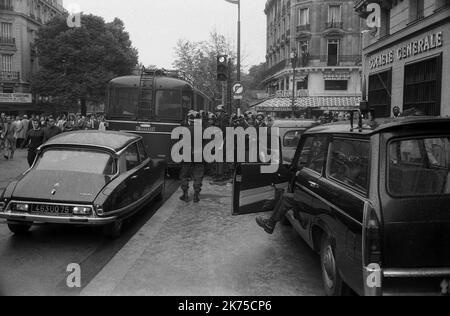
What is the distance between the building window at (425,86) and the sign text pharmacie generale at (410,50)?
0.39 m

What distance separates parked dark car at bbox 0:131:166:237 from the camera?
235 inches

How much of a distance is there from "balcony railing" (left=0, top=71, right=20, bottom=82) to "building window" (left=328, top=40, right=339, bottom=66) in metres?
31.8

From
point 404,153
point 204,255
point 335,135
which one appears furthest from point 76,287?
point 404,153

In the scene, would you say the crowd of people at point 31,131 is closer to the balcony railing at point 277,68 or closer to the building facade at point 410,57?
the building facade at point 410,57

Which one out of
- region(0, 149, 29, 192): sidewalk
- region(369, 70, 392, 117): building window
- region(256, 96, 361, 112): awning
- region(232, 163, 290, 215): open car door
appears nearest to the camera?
region(232, 163, 290, 215): open car door

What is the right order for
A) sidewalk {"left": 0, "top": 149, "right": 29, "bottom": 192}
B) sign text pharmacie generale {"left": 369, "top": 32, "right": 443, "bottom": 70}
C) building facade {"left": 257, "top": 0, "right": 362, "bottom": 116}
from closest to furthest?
sidewalk {"left": 0, "top": 149, "right": 29, "bottom": 192}, sign text pharmacie generale {"left": 369, "top": 32, "right": 443, "bottom": 70}, building facade {"left": 257, "top": 0, "right": 362, "bottom": 116}

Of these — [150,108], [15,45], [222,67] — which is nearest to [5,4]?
[15,45]

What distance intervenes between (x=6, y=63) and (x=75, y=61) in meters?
8.56

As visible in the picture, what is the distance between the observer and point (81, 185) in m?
6.27

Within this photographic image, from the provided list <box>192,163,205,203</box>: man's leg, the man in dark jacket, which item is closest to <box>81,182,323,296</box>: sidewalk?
<box>192,163,205,203</box>: man's leg

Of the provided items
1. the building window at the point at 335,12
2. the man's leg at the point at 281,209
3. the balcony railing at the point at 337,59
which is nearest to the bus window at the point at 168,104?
the man's leg at the point at 281,209

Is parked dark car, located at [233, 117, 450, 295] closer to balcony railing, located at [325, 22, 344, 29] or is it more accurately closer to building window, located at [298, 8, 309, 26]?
balcony railing, located at [325, 22, 344, 29]

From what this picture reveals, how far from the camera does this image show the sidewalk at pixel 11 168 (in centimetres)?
1187

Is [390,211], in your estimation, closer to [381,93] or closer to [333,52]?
[381,93]
